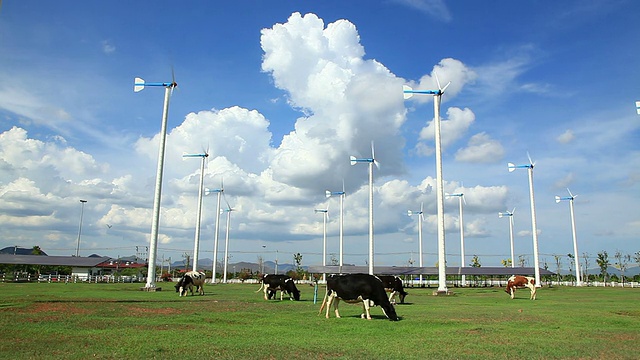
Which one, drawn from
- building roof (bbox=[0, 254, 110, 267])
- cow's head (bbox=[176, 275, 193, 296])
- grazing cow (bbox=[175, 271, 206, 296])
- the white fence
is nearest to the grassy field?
cow's head (bbox=[176, 275, 193, 296])

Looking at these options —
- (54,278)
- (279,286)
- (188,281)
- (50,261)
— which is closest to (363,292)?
(279,286)

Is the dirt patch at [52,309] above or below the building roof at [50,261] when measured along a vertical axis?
below

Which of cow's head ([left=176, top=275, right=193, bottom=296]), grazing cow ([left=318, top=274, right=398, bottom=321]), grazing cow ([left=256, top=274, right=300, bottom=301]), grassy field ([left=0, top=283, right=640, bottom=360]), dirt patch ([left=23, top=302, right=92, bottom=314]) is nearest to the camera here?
grassy field ([left=0, top=283, right=640, bottom=360])

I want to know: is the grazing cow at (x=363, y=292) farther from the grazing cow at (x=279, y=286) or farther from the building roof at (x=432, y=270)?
the building roof at (x=432, y=270)

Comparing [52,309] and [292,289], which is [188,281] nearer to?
[292,289]

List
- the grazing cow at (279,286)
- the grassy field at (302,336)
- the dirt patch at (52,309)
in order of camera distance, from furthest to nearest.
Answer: the grazing cow at (279,286)
the dirt patch at (52,309)
the grassy field at (302,336)

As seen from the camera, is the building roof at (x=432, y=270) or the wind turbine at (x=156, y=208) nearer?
the wind turbine at (x=156, y=208)

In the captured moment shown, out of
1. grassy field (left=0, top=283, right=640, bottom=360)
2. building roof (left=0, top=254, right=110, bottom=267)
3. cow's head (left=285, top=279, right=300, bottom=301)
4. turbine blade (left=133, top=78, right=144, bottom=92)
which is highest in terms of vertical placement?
turbine blade (left=133, top=78, right=144, bottom=92)

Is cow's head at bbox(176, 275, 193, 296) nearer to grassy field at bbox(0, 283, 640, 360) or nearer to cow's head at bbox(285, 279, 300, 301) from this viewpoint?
cow's head at bbox(285, 279, 300, 301)

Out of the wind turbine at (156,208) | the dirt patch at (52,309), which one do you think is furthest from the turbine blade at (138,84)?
the dirt patch at (52,309)

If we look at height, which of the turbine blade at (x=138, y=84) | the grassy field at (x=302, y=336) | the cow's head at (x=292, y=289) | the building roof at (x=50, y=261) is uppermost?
the turbine blade at (x=138, y=84)

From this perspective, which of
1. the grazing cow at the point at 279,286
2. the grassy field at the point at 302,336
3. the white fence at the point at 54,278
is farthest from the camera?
the white fence at the point at 54,278

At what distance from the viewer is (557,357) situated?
13062 millimetres

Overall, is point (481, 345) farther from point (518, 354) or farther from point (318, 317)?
point (318, 317)
